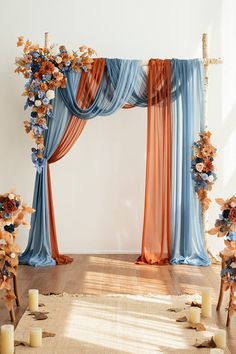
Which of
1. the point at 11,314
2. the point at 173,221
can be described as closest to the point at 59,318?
the point at 11,314

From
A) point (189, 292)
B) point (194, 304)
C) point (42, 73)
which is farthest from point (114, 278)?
point (42, 73)

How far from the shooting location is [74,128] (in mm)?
6941

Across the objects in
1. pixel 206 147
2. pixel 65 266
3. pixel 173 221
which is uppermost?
pixel 206 147

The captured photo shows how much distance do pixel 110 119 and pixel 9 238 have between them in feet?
10.1

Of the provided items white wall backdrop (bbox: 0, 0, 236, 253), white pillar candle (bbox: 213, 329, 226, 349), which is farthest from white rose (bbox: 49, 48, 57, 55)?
white pillar candle (bbox: 213, 329, 226, 349)

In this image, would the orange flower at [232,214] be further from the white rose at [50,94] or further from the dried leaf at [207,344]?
the white rose at [50,94]

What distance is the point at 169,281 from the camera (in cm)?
591

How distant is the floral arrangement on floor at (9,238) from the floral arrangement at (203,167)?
8.10ft

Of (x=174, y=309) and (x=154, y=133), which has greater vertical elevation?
(x=154, y=133)

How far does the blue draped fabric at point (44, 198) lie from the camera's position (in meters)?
6.81

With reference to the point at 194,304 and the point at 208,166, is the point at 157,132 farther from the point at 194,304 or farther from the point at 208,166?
the point at 194,304

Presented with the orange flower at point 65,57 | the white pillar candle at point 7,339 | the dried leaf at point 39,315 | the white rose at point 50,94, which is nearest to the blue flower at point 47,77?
the white rose at point 50,94

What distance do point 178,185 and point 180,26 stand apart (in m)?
1.81

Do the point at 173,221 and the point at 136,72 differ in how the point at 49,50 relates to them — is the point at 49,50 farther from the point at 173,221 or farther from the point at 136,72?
the point at 173,221
